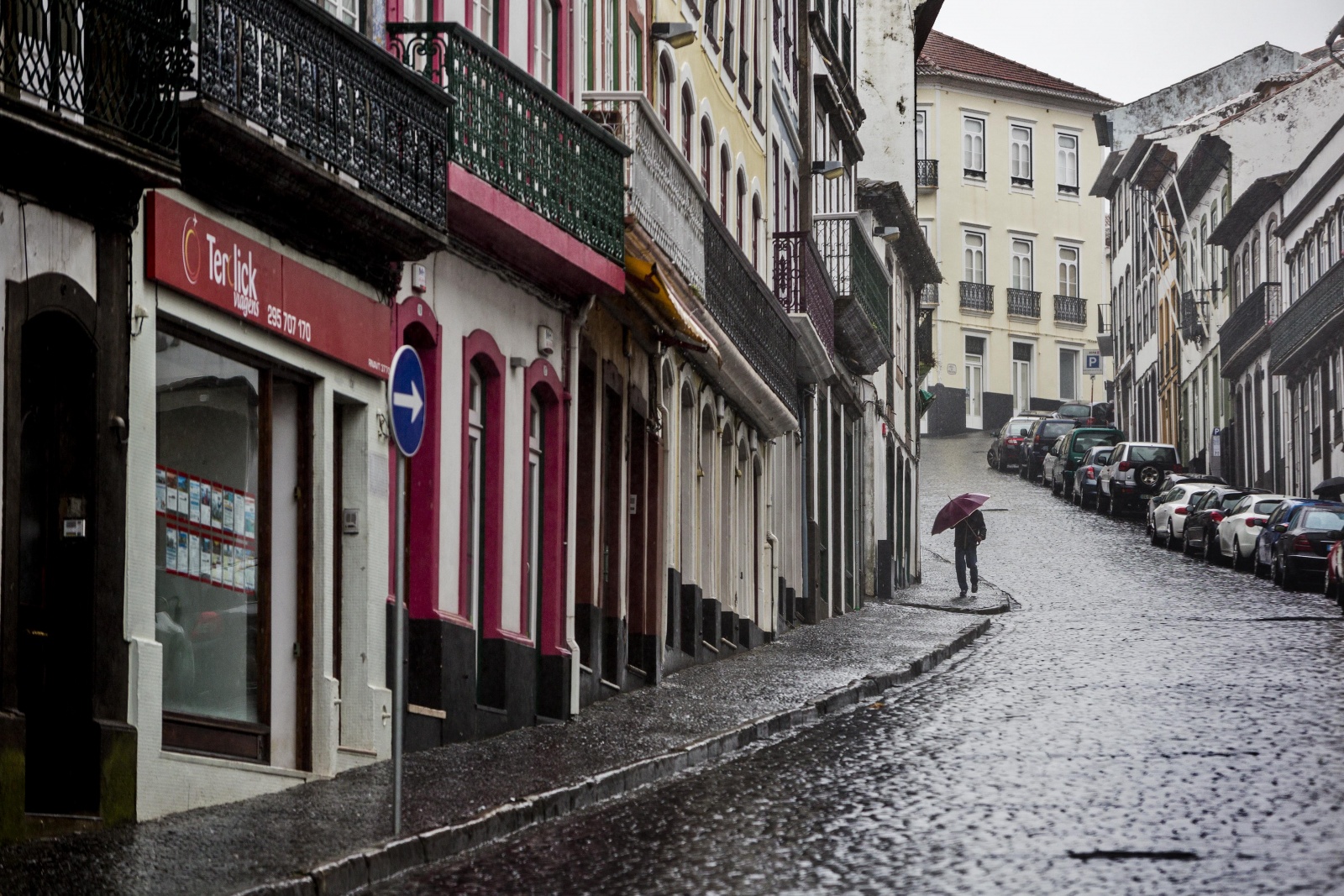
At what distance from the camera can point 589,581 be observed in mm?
19516

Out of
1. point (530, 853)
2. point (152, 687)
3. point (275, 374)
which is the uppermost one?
point (275, 374)

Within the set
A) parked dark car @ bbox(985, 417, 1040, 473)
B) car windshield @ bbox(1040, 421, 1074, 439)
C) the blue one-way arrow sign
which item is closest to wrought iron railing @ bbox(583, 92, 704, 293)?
the blue one-way arrow sign

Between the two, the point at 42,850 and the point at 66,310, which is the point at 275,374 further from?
the point at 42,850

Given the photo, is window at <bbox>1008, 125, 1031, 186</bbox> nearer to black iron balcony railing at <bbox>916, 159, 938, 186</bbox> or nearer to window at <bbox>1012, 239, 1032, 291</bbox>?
window at <bbox>1012, 239, 1032, 291</bbox>

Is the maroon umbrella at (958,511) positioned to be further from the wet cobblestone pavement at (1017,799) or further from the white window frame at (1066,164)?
the white window frame at (1066,164)

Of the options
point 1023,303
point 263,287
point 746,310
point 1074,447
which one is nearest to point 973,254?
point 1023,303

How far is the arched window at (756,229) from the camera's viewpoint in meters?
30.3

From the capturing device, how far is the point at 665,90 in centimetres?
2359

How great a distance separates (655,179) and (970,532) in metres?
18.4

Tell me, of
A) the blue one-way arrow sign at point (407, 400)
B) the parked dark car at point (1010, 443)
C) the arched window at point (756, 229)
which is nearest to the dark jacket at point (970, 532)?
the arched window at point (756, 229)

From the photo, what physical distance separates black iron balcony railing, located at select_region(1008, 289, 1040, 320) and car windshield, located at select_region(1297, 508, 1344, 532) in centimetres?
5034

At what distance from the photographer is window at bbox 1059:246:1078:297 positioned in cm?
8812

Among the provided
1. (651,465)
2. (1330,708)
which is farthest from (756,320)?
(1330,708)

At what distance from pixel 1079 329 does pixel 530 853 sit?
264 feet
